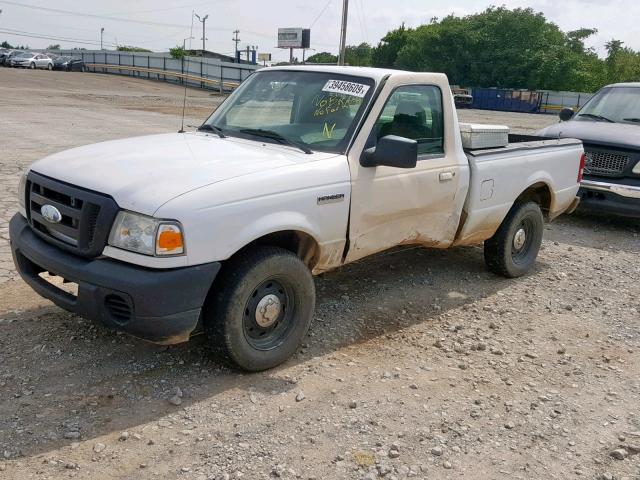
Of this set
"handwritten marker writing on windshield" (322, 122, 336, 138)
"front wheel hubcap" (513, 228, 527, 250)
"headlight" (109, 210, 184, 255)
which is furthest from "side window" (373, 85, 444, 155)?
"headlight" (109, 210, 184, 255)

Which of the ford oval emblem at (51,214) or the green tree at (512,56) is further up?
the green tree at (512,56)

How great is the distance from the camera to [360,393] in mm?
3879

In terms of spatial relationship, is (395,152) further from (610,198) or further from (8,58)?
(8,58)

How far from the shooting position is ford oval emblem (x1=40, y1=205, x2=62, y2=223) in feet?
12.1

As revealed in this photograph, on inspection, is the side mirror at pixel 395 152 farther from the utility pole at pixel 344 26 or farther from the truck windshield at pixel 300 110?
the utility pole at pixel 344 26

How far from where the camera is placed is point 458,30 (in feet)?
222

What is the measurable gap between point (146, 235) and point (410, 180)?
210 cm

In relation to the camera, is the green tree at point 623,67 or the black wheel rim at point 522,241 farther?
the green tree at point 623,67

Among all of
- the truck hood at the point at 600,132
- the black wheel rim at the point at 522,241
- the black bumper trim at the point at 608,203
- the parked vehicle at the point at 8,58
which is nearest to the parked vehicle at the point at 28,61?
the parked vehicle at the point at 8,58

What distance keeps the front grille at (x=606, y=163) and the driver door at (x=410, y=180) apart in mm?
4385

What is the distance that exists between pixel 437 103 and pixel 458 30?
67.4 meters

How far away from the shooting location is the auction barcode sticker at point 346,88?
15.0 feet

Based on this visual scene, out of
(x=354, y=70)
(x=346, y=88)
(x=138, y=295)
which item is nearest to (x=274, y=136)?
(x=346, y=88)

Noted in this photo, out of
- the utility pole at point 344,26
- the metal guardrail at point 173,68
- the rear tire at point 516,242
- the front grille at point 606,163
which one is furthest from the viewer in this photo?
the metal guardrail at point 173,68
